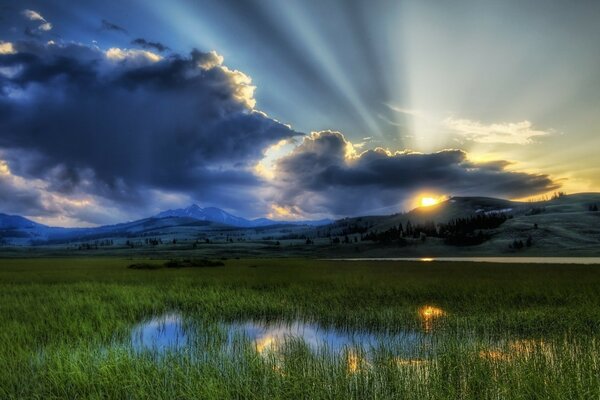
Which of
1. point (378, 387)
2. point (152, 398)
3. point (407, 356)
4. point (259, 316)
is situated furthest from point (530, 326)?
point (152, 398)

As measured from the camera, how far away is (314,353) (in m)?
12.9

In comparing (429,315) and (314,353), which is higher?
(314,353)

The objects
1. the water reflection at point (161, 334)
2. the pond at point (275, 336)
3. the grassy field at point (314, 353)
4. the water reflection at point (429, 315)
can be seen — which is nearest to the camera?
the grassy field at point (314, 353)

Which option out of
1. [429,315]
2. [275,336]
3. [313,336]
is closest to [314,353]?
[313,336]

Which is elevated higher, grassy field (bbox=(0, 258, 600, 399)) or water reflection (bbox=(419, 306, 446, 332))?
grassy field (bbox=(0, 258, 600, 399))

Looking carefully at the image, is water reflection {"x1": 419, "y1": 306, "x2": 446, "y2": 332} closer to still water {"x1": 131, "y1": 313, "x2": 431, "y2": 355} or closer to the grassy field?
the grassy field

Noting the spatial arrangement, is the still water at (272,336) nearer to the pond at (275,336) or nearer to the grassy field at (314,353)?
the pond at (275,336)

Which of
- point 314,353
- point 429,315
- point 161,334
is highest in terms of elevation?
point 314,353

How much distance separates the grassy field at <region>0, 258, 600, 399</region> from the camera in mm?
9672

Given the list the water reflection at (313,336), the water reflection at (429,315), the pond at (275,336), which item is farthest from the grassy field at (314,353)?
the water reflection at (313,336)

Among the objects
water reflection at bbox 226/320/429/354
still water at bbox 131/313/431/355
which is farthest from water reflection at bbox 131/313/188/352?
water reflection at bbox 226/320/429/354

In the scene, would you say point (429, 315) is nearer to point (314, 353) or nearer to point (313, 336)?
point (313, 336)

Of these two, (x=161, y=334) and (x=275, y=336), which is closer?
(x=275, y=336)

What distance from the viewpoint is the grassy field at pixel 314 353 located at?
31.7ft
